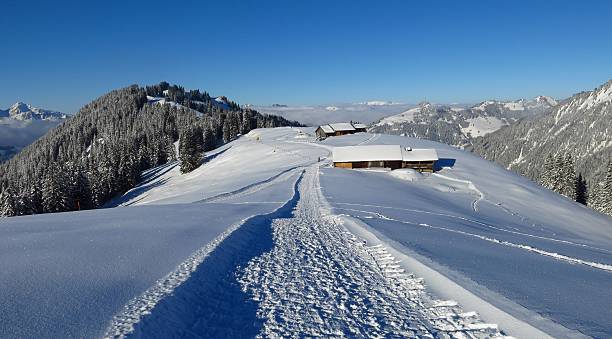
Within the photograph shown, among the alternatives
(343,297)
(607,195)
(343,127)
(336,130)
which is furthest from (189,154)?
(607,195)

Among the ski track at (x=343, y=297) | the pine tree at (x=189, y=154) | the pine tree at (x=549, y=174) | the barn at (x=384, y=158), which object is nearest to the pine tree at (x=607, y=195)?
the pine tree at (x=549, y=174)

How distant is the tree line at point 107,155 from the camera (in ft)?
211

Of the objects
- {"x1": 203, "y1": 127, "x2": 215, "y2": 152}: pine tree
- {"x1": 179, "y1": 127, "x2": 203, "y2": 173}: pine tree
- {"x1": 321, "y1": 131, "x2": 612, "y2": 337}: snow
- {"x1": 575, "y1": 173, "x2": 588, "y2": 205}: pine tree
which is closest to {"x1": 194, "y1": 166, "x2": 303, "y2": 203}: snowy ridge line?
{"x1": 321, "y1": 131, "x2": 612, "y2": 337}: snow

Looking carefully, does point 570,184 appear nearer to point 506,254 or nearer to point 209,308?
point 506,254

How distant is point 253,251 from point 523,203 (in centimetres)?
4546

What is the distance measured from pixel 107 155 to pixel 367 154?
69.3m

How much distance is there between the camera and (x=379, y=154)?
63.0 metres

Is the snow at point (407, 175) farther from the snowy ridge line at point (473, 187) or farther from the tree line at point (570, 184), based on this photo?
the tree line at point (570, 184)

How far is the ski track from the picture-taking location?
745 cm

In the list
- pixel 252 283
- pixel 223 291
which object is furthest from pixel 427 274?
pixel 223 291

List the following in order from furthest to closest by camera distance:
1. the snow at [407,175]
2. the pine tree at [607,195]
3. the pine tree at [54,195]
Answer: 1. the pine tree at [54,195]
2. the pine tree at [607,195]
3. the snow at [407,175]

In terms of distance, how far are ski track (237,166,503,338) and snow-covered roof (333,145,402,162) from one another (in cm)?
4701

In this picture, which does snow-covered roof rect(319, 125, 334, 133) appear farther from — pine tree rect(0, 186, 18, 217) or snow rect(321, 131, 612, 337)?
pine tree rect(0, 186, 18, 217)

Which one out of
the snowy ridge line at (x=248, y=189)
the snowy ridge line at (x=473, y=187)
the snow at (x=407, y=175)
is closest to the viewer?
the snowy ridge line at (x=248, y=189)
